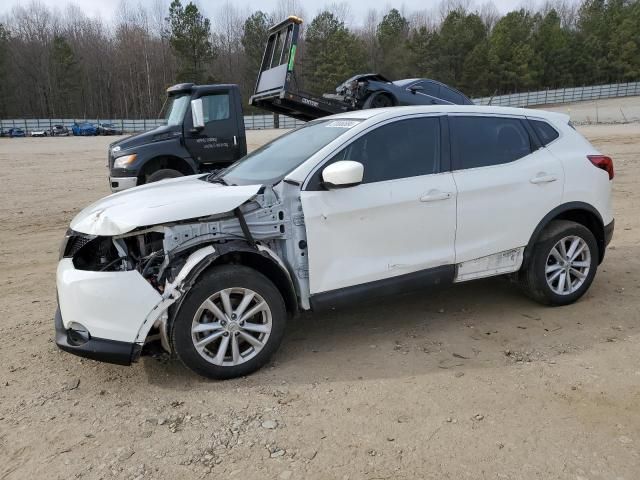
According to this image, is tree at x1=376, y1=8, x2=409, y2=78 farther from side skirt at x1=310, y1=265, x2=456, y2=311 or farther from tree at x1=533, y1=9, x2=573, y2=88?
side skirt at x1=310, y1=265, x2=456, y2=311

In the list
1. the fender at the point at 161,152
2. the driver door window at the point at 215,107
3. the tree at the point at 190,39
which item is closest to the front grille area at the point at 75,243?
the fender at the point at 161,152

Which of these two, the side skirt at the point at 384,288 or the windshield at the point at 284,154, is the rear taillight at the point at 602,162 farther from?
the windshield at the point at 284,154

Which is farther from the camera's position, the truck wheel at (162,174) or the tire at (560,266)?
the truck wheel at (162,174)

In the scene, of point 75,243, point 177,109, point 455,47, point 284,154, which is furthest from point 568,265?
point 455,47

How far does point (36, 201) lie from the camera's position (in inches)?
448

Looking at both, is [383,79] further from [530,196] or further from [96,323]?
[96,323]

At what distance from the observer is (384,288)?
396 centimetres

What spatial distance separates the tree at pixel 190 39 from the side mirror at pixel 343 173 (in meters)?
73.8

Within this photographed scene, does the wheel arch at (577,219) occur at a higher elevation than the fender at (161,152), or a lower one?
lower

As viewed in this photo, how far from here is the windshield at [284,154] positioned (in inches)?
157

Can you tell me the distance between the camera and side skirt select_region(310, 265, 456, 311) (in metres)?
3.80

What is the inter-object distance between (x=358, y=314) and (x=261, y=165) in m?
1.55

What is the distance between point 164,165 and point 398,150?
5924mm

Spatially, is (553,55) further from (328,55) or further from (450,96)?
(450,96)
